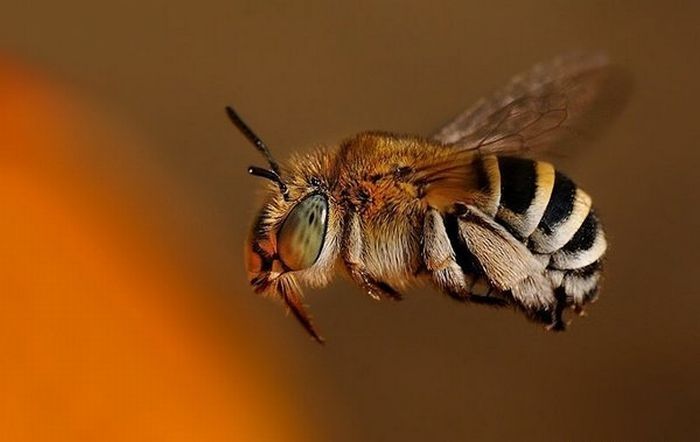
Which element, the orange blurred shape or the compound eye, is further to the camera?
the orange blurred shape

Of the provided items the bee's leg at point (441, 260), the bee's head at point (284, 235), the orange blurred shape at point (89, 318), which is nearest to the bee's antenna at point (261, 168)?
the bee's head at point (284, 235)

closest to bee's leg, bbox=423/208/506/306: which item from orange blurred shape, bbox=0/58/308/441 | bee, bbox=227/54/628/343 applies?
bee, bbox=227/54/628/343

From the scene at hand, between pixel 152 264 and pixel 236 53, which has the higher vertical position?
pixel 236 53

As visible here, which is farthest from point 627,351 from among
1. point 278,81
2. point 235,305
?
point 278,81

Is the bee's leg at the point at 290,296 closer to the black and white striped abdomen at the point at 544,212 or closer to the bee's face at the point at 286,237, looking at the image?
the bee's face at the point at 286,237

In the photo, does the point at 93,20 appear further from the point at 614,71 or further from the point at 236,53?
the point at 614,71

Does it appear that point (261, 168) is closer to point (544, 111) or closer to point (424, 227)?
point (424, 227)

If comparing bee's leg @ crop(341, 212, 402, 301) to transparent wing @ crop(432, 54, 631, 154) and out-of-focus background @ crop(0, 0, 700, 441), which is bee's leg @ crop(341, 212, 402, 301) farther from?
out-of-focus background @ crop(0, 0, 700, 441)

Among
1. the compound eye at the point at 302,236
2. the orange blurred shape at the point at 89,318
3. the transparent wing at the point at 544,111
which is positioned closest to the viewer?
the compound eye at the point at 302,236

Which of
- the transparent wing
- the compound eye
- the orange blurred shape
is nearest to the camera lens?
the compound eye
